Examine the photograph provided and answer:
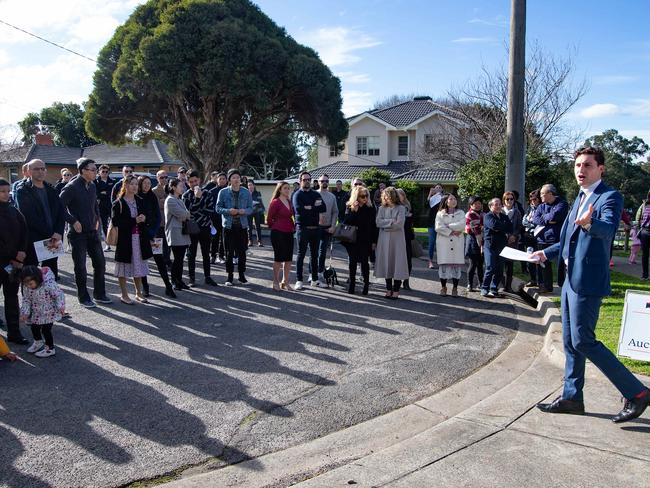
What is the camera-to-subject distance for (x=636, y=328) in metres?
5.12

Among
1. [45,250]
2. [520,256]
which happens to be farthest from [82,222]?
[520,256]

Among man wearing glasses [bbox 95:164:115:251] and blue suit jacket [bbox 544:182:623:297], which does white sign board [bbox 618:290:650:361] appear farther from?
man wearing glasses [bbox 95:164:115:251]

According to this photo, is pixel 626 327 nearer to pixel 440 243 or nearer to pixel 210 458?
pixel 210 458

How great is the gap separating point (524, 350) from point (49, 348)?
17.4ft

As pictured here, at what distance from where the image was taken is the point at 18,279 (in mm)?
6004

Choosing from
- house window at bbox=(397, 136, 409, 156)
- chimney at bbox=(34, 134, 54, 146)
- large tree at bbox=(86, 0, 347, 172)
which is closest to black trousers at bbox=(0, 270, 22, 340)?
large tree at bbox=(86, 0, 347, 172)

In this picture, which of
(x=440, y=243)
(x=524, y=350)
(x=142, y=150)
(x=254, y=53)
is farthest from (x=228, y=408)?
(x=142, y=150)

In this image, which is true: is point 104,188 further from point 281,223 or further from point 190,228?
point 281,223

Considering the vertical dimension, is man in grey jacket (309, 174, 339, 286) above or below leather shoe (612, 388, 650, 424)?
above

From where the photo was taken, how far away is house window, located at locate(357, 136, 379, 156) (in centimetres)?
3994

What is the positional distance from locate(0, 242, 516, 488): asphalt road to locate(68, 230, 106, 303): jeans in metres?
0.31

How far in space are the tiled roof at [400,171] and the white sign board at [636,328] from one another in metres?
28.0

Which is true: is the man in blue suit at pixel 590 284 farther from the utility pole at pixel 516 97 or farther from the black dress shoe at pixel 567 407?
the utility pole at pixel 516 97

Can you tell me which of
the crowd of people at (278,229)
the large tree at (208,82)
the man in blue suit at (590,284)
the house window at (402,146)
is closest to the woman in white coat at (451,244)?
the crowd of people at (278,229)
